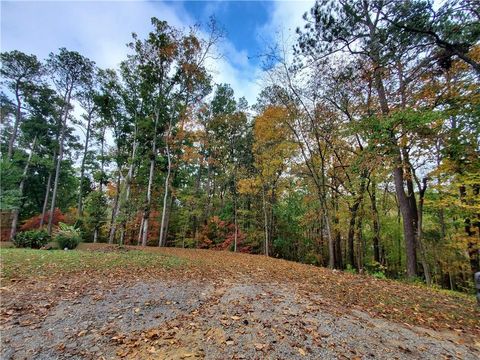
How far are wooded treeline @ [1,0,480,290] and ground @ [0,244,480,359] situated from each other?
379 cm

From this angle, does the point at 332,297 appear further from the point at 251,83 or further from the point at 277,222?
the point at 277,222

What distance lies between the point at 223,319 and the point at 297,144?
31.3ft

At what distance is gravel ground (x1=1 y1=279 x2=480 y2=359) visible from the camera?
2.63 meters

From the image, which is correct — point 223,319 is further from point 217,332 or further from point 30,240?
point 30,240

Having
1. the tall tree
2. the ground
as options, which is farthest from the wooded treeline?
the ground

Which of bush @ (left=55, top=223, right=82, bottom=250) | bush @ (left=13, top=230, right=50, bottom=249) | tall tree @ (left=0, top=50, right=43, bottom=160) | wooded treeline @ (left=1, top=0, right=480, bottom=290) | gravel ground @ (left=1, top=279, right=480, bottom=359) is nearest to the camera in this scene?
gravel ground @ (left=1, top=279, right=480, bottom=359)

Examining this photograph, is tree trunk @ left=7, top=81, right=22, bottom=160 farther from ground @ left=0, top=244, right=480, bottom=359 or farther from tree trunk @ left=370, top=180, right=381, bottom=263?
tree trunk @ left=370, top=180, right=381, bottom=263

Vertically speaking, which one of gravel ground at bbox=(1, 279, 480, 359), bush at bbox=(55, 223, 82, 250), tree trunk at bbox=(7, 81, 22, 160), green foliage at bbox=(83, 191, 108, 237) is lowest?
gravel ground at bbox=(1, 279, 480, 359)

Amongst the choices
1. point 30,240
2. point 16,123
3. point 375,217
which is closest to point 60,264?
point 30,240

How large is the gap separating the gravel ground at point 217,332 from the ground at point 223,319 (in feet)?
0.05

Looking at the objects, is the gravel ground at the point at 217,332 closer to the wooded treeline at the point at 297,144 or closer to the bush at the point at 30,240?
the wooded treeline at the point at 297,144

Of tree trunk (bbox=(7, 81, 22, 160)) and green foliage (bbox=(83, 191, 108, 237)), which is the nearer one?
green foliage (bbox=(83, 191, 108, 237))

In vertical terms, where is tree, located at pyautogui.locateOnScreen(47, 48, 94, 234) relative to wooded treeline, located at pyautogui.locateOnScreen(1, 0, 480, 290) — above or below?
above

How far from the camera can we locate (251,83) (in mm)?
10711
